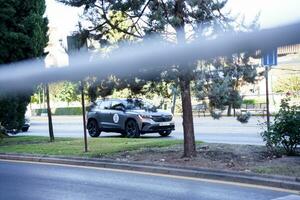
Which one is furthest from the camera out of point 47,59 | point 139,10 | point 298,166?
point 139,10

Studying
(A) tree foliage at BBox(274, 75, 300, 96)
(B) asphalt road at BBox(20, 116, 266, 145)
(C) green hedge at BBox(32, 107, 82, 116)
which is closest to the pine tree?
(B) asphalt road at BBox(20, 116, 266, 145)

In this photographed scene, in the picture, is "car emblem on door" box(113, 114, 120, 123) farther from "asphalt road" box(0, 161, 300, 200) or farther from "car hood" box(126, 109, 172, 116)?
"asphalt road" box(0, 161, 300, 200)

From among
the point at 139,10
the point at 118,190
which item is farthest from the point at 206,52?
the point at 139,10

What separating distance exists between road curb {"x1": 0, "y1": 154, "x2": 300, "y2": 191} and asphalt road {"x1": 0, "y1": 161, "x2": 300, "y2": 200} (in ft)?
0.98

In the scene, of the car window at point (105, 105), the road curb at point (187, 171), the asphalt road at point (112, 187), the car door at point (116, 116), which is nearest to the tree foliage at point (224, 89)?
the road curb at point (187, 171)

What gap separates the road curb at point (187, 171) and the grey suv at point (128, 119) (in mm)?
7512

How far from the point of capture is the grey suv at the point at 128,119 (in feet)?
68.0

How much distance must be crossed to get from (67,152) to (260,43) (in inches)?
523

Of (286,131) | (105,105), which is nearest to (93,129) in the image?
(105,105)

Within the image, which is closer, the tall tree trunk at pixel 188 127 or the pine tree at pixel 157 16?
the pine tree at pixel 157 16

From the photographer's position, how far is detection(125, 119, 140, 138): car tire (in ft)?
68.2

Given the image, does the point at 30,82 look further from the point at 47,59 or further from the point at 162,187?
the point at 162,187

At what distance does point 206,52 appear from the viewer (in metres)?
1.10

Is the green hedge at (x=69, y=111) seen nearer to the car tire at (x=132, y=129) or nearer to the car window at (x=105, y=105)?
the car window at (x=105, y=105)
